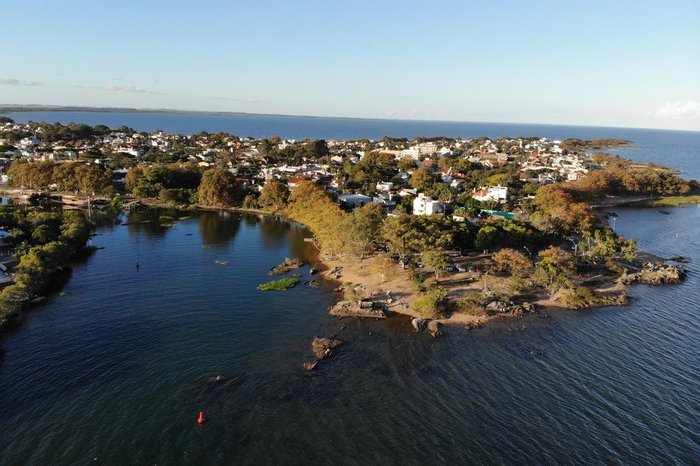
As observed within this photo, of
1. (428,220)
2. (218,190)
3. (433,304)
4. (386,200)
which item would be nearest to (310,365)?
(433,304)

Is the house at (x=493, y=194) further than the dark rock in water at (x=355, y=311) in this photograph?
Yes

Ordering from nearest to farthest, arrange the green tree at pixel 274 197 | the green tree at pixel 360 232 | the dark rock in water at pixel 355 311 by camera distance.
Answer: the dark rock in water at pixel 355 311, the green tree at pixel 360 232, the green tree at pixel 274 197

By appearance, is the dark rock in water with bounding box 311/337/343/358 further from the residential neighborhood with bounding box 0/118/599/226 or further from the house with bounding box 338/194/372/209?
the house with bounding box 338/194/372/209

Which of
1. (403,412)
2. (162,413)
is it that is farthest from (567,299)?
(162,413)

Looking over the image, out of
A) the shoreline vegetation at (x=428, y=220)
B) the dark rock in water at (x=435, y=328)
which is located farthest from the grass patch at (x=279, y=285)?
the dark rock in water at (x=435, y=328)

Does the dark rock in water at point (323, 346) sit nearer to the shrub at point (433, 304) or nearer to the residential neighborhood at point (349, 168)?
the shrub at point (433, 304)

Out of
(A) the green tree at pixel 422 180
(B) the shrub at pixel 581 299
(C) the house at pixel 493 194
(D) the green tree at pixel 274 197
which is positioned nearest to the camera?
(B) the shrub at pixel 581 299

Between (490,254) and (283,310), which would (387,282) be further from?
(490,254)
